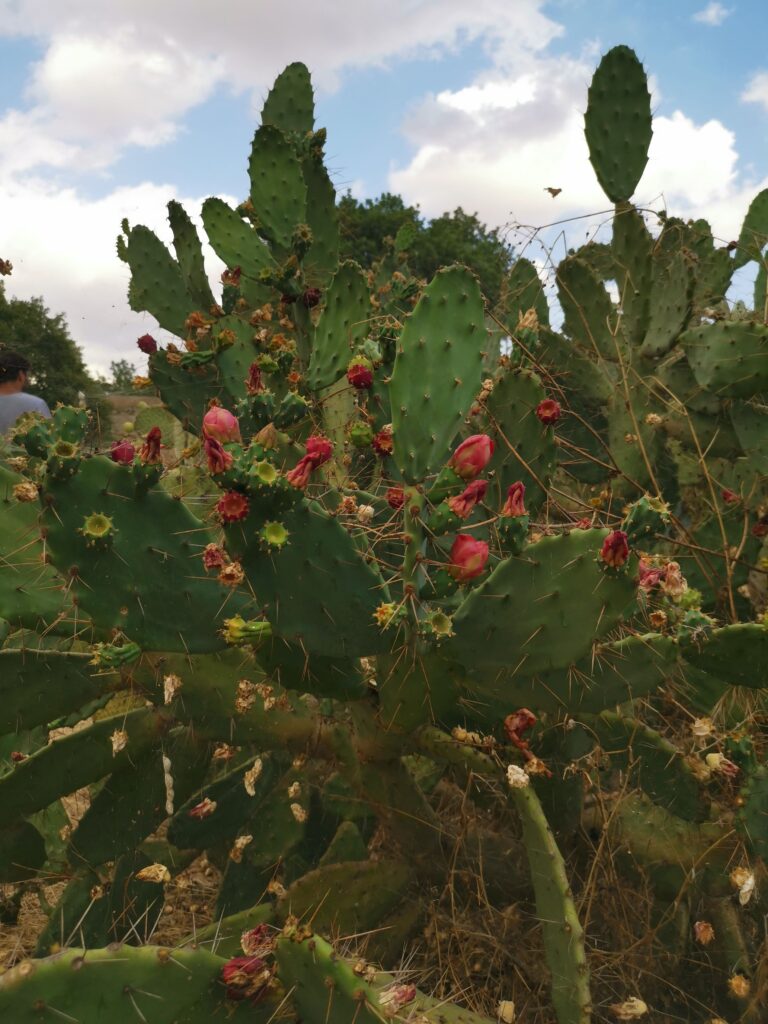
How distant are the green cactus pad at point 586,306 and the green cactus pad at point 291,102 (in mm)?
1155

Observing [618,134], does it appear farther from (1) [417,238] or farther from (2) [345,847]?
(1) [417,238]

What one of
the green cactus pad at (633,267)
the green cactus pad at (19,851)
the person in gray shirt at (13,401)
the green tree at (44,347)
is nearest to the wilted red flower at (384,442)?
the green cactus pad at (19,851)

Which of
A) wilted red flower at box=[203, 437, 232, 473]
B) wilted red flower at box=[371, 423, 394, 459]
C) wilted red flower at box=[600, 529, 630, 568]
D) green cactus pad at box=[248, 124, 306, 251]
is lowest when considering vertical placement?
wilted red flower at box=[600, 529, 630, 568]

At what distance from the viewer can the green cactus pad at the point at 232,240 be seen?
328 cm

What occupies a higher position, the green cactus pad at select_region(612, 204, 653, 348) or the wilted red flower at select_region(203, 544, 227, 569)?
the green cactus pad at select_region(612, 204, 653, 348)

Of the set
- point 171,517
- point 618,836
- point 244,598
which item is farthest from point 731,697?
point 171,517

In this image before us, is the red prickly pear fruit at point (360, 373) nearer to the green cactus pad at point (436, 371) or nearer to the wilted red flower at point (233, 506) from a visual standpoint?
the green cactus pad at point (436, 371)

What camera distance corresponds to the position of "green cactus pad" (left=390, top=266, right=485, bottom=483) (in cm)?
158

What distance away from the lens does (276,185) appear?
3.03 meters

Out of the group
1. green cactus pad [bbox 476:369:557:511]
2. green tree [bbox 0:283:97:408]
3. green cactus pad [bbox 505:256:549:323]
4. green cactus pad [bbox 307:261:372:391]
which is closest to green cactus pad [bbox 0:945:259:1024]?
green cactus pad [bbox 476:369:557:511]

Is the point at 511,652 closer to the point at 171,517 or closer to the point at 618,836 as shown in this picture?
the point at 171,517

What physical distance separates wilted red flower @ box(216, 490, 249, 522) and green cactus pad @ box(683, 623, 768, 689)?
85cm

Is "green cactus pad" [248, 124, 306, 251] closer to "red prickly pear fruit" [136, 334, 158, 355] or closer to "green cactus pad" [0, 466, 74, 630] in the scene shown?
"red prickly pear fruit" [136, 334, 158, 355]

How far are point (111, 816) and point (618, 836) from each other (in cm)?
114
